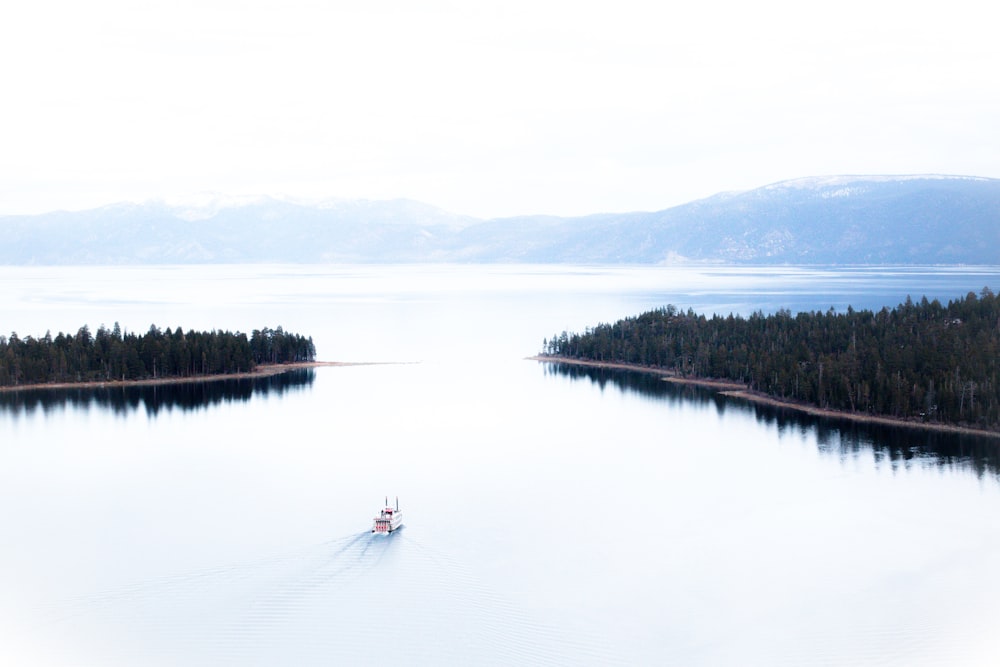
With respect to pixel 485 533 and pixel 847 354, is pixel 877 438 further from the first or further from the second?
pixel 485 533

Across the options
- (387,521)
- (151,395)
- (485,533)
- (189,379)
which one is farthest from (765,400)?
(189,379)

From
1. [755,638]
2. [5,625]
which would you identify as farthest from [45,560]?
[755,638]

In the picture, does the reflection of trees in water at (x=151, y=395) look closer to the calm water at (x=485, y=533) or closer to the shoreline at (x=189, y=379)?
the calm water at (x=485, y=533)

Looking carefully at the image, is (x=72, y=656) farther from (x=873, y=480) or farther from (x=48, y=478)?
(x=873, y=480)

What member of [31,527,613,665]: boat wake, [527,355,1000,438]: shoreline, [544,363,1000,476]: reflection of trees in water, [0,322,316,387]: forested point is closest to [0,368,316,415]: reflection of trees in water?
[0,322,316,387]: forested point

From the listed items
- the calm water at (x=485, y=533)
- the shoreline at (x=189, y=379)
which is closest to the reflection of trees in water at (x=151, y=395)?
the calm water at (x=485, y=533)

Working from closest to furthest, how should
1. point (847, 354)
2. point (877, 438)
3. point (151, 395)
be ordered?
point (877, 438) < point (847, 354) < point (151, 395)

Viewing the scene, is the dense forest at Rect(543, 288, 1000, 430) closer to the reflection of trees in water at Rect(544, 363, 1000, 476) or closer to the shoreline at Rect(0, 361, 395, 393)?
the reflection of trees in water at Rect(544, 363, 1000, 476)
